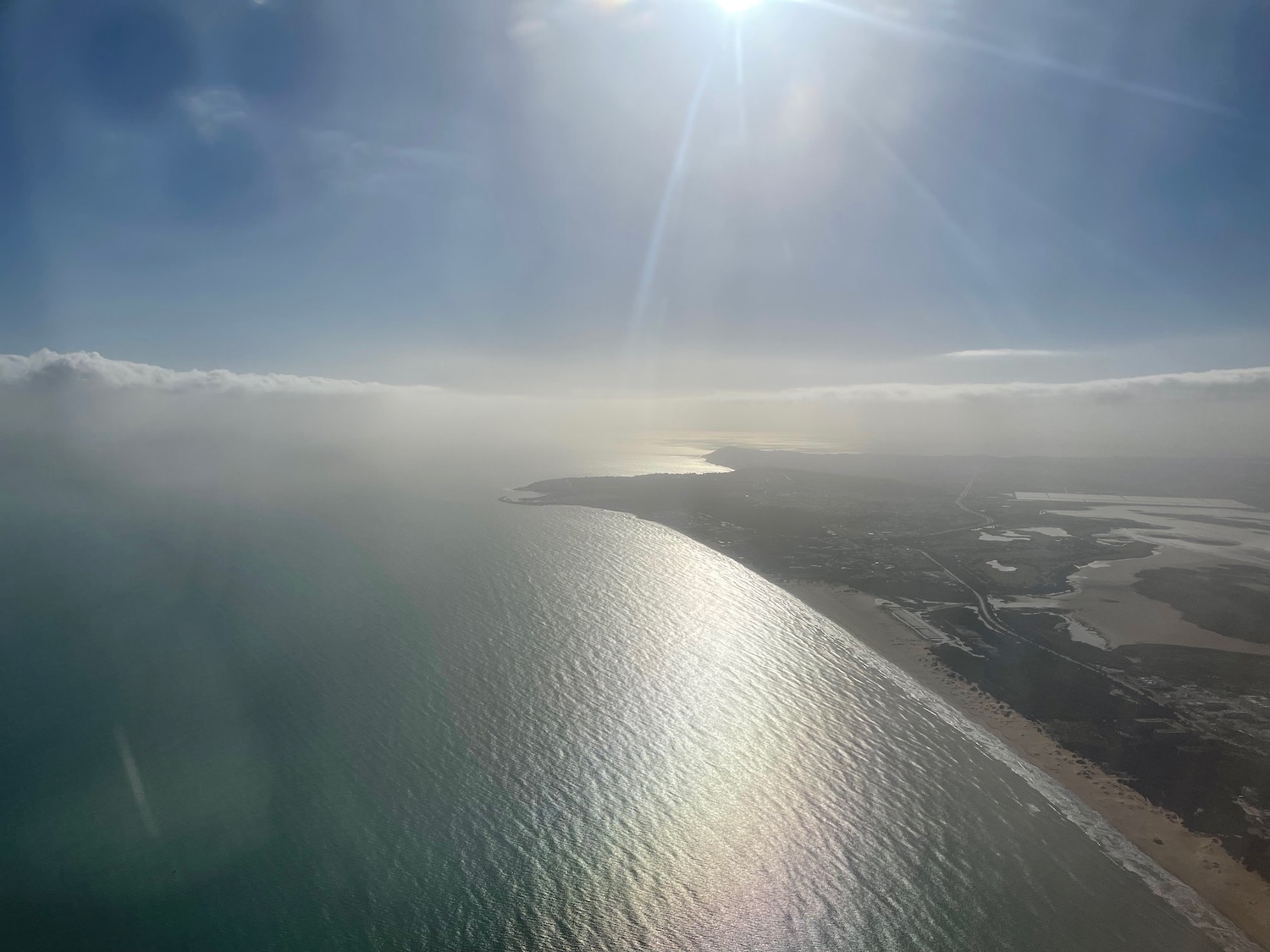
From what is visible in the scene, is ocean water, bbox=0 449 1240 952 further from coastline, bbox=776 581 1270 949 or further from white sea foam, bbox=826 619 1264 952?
coastline, bbox=776 581 1270 949

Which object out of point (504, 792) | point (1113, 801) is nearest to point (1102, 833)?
point (1113, 801)

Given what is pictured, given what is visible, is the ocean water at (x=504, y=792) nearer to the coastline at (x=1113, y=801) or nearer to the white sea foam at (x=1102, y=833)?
the white sea foam at (x=1102, y=833)

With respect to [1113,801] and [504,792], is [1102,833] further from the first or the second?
[504,792]

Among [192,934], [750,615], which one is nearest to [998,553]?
[750,615]

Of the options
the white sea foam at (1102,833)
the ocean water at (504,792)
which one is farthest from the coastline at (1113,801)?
the ocean water at (504,792)

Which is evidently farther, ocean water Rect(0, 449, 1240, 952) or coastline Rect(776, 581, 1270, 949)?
coastline Rect(776, 581, 1270, 949)

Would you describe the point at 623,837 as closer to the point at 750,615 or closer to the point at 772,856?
the point at 772,856

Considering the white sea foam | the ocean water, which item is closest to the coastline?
the white sea foam

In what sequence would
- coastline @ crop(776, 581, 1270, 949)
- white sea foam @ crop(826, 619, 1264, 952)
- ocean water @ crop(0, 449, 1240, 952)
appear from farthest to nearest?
coastline @ crop(776, 581, 1270, 949) → white sea foam @ crop(826, 619, 1264, 952) → ocean water @ crop(0, 449, 1240, 952)
